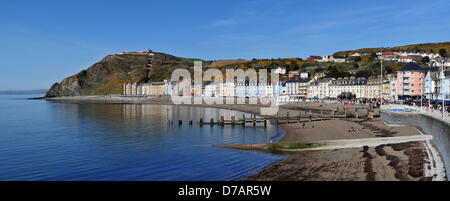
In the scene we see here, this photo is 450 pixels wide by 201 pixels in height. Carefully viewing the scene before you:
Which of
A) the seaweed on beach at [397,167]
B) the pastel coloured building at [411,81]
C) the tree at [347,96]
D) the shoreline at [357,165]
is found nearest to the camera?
the seaweed on beach at [397,167]

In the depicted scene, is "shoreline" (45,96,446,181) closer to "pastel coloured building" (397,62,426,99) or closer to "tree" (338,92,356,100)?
"pastel coloured building" (397,62,426,99)

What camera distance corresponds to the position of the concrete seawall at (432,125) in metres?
19.4

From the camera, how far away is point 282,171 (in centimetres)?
2131

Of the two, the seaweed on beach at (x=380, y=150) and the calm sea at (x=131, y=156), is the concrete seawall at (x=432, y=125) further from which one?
the calm sea at (x=131, y=156)

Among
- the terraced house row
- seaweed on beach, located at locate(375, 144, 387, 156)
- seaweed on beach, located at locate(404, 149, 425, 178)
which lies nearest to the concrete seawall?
seaweed on beach, located at locate(404, 149, 425, 178)

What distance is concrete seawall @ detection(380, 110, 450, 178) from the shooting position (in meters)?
19.4

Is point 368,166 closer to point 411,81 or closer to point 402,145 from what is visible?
point 402,145

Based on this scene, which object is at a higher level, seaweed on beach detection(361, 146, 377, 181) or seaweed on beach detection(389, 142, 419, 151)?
seaweed on beach detection(389, 142, 419, 151)

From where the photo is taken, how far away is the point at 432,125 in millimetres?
24734

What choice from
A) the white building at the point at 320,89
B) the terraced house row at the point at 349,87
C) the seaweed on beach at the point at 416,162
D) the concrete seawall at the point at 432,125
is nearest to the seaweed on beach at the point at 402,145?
the seaweed on beach at the point at 416,162

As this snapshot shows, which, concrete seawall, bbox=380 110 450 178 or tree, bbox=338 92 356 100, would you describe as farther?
tree, bbox=338 92 356 100

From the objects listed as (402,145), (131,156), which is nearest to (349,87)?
(402,145)
